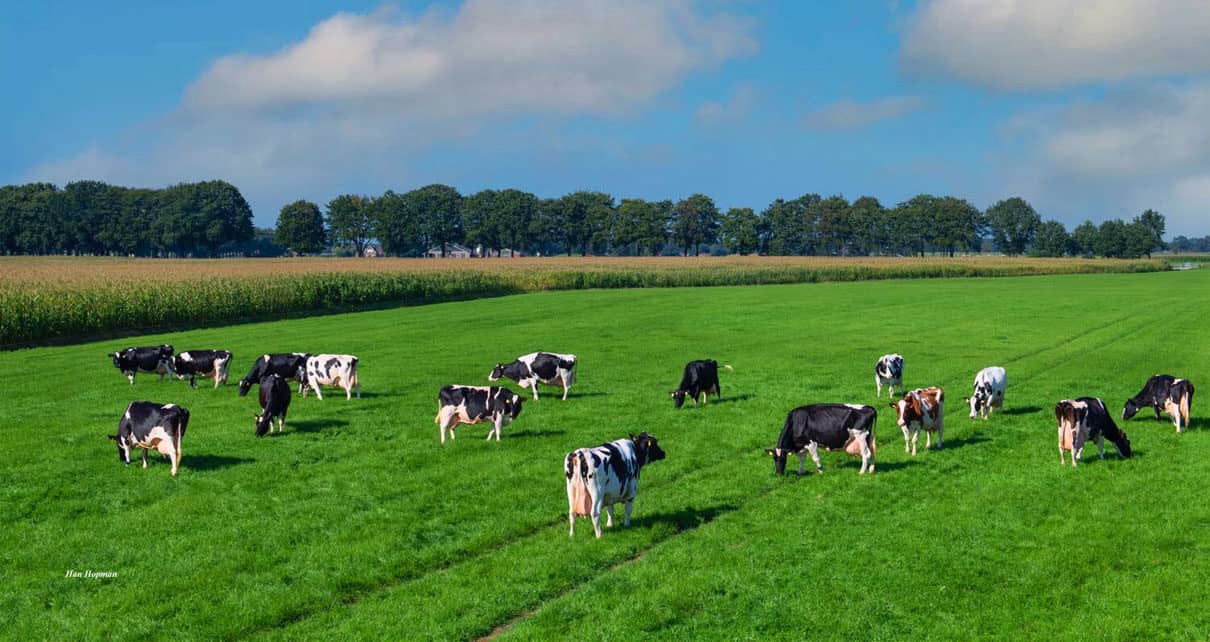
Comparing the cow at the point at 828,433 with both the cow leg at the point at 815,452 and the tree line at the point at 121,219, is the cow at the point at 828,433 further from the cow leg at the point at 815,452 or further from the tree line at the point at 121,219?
the tree line at the point at 121,219

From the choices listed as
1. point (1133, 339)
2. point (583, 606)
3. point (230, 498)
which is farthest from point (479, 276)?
point (583, 606)

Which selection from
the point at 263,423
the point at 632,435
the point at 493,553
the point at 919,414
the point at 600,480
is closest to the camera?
the point at 493,553

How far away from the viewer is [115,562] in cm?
1302

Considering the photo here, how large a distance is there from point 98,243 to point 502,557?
637 feet

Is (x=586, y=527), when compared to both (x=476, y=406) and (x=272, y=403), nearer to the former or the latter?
(x=476, y=406)

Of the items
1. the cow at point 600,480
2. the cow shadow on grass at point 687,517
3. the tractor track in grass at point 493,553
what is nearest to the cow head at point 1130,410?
the tractor track in grass at point 493,553

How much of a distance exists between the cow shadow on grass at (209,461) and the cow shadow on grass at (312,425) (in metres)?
2.47

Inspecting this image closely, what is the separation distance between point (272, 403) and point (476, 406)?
15.7 ft

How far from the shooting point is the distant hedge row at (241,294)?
44312 millimetres

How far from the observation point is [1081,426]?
58.5 ft

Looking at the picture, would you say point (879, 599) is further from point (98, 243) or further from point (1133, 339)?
point (98, 243)

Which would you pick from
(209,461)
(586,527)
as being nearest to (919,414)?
(586,527)

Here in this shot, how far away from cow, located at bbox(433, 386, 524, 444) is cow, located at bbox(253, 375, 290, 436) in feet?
12.7

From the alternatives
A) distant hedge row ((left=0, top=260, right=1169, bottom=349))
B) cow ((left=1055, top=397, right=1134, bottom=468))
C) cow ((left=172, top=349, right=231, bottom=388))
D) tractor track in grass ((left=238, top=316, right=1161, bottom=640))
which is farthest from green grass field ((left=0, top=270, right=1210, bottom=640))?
distant hedge row ((left=0, top=260, right=1169, bottom=349))
